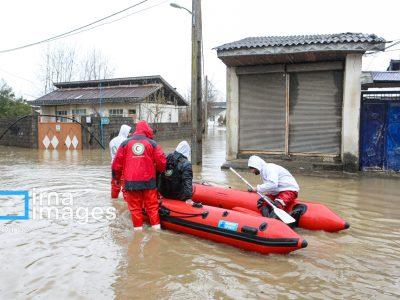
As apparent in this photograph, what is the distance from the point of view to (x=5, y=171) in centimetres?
1253

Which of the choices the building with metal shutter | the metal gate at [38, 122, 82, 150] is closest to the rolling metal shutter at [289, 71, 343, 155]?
the building with metal shutter

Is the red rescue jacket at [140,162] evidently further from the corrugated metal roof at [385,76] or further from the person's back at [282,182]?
the corrugated metal roof at [385,76]

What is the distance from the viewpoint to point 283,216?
5.86 m

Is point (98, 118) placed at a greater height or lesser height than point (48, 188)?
greater

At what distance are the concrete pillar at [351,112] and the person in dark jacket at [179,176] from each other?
6.06 m

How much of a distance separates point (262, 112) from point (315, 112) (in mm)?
1470

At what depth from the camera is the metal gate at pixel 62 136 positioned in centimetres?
1967

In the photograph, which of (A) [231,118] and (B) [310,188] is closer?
(B) [310,188]

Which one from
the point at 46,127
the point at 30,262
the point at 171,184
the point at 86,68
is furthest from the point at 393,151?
the point at 86,68

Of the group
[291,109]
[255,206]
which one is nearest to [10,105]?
[291,109]

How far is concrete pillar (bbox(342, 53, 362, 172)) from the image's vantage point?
10781 mm

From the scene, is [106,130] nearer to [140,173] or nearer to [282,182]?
[140,173]

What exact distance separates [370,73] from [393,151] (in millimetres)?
2124

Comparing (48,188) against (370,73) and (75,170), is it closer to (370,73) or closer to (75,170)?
(75,170)
